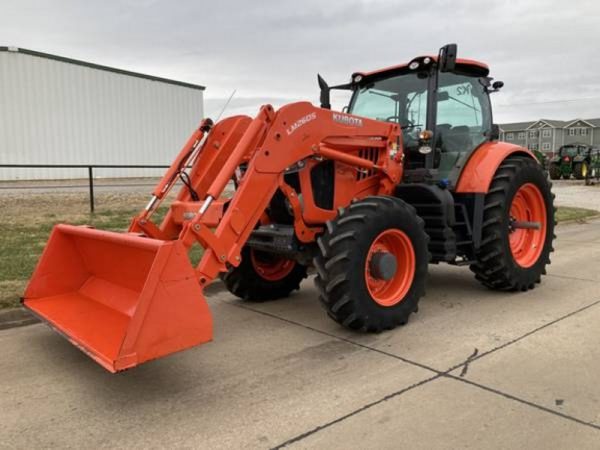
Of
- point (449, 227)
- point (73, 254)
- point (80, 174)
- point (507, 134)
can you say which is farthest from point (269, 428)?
point (507, 134)

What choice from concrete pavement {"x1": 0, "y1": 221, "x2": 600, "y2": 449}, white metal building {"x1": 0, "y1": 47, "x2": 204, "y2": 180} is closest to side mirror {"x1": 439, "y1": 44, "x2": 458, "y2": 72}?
concrete pavement {"x1": 0, "y1": 221, "x2": 600, "y2": 449}

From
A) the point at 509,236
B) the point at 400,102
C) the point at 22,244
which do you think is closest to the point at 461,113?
the point at 400,102

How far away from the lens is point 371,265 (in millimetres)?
4445

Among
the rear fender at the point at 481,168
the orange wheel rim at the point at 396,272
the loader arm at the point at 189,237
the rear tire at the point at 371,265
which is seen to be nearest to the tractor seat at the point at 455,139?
the rear fender at the point at 481,168

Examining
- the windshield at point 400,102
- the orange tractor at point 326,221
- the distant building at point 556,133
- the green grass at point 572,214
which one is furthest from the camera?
the distant building at point 556,133

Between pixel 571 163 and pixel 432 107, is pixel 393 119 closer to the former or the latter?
pixel 432 107

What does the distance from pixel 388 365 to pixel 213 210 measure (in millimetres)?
1703

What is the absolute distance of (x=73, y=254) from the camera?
14.5ft

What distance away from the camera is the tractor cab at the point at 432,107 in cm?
548

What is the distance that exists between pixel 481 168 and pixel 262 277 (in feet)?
8.53

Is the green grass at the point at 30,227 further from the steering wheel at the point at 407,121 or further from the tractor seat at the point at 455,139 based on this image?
the tractor seat at the point at 455,139

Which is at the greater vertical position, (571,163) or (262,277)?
(571,163)

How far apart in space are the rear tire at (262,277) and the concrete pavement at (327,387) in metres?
0.38

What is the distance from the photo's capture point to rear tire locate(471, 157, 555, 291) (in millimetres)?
5469
